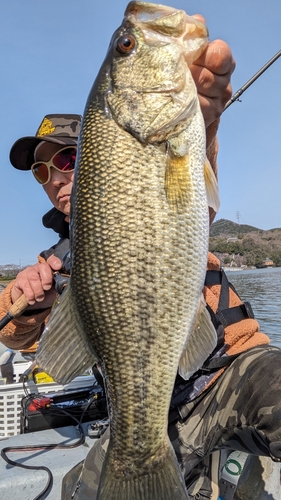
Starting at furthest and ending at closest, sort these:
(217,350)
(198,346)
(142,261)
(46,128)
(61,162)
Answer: (46,128), (61,162), (217,350), (198,346), (142,261)

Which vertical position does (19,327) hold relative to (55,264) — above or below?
below

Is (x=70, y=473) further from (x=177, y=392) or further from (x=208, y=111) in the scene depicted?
(x=208, y=111)

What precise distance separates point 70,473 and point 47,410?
1029mm

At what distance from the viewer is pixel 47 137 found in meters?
3.41

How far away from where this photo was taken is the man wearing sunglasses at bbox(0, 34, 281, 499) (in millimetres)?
2039

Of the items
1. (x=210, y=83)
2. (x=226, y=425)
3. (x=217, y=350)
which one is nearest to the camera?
(x=210, y=83)

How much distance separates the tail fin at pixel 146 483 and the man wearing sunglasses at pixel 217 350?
2.28ft

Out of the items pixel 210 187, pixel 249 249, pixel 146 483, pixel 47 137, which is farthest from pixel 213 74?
pixel 249 249

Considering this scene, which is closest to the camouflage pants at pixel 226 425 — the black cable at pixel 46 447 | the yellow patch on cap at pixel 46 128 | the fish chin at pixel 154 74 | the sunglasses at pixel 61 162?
the black cable at pixel 46 447

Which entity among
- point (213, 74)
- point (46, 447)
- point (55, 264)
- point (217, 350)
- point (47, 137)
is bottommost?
point (46, 447)

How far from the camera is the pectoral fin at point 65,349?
5.65ft

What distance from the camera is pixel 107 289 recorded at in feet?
5.35

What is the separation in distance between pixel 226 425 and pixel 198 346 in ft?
3.24

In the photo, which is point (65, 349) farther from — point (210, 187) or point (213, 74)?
point (213, 74)
